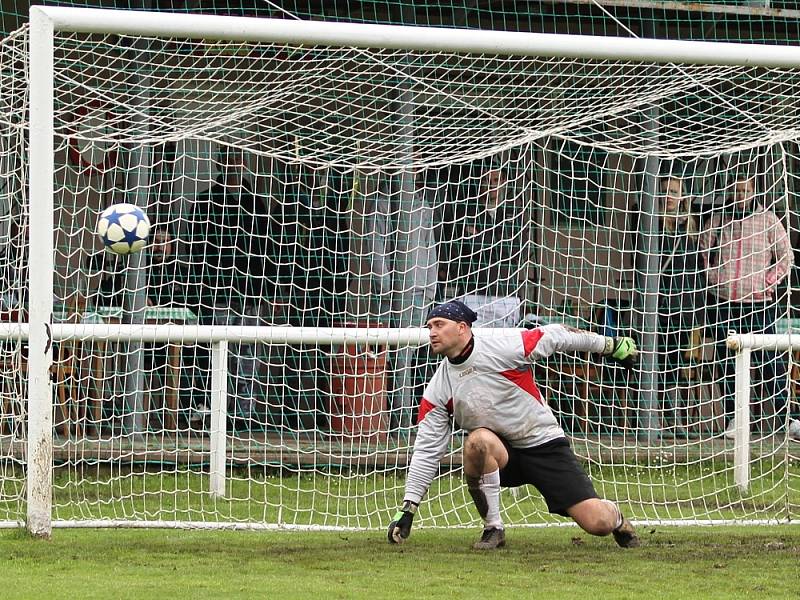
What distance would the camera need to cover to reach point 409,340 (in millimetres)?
9266

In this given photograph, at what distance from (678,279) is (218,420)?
149 inches

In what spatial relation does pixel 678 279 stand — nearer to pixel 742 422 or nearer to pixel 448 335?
pixel 742 422

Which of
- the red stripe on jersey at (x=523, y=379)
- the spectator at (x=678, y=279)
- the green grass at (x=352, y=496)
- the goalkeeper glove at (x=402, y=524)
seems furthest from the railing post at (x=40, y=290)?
the spectator at (x=678, y=279)

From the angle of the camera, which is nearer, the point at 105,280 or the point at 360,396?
the point at 360,396

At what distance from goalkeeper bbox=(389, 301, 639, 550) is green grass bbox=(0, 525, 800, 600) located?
22 centimetres

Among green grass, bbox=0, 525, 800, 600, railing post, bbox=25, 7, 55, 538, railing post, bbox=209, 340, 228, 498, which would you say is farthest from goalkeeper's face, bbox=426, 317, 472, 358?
railing post, bbox=209, 340, 228, 498

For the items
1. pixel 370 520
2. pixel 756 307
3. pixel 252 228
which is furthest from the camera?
pixel 252 228

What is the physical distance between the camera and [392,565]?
668 centimetres

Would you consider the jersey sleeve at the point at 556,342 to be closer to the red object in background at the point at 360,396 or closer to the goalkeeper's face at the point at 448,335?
the goalkeeper's face at the point at 448,335

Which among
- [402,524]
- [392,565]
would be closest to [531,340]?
[402,524]

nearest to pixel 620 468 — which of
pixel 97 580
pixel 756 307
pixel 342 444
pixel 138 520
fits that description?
pixel 756 307

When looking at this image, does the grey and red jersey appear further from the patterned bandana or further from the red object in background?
the red object in background

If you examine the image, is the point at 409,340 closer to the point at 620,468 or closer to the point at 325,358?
the point at 325,358

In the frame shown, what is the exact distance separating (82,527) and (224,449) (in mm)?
1579
